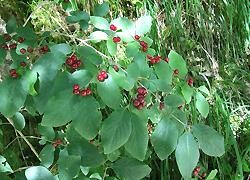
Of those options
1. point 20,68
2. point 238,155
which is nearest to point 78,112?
point 20,68

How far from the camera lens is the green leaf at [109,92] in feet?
2.84

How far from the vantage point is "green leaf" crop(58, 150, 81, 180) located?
944mm

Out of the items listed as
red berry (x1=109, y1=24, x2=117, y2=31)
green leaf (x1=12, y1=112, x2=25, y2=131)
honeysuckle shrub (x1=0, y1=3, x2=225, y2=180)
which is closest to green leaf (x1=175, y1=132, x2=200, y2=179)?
honeysuckle shrub (x1=0, y1=3, x2=225, y2=180)

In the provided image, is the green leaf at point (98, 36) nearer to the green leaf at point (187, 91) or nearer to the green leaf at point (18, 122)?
the green leaf at point (187, 91)

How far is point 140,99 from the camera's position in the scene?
0.92 m

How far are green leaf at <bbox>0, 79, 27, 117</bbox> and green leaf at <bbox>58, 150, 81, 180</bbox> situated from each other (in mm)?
150

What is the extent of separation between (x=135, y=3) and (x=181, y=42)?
Answer: 26 cm

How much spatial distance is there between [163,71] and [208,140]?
0.62 feet

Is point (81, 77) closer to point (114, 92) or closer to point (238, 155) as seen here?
point (114, 92)

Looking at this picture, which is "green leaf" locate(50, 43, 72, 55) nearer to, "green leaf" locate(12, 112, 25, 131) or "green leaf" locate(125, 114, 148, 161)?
"green leaf" locate(125, 114, 148, 161)

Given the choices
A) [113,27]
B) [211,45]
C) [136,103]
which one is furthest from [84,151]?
[211,45]

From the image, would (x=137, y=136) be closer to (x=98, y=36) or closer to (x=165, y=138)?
(x=165, y=138)

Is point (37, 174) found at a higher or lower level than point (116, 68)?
lower

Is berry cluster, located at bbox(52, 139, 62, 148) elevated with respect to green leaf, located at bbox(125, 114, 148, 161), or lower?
lower
